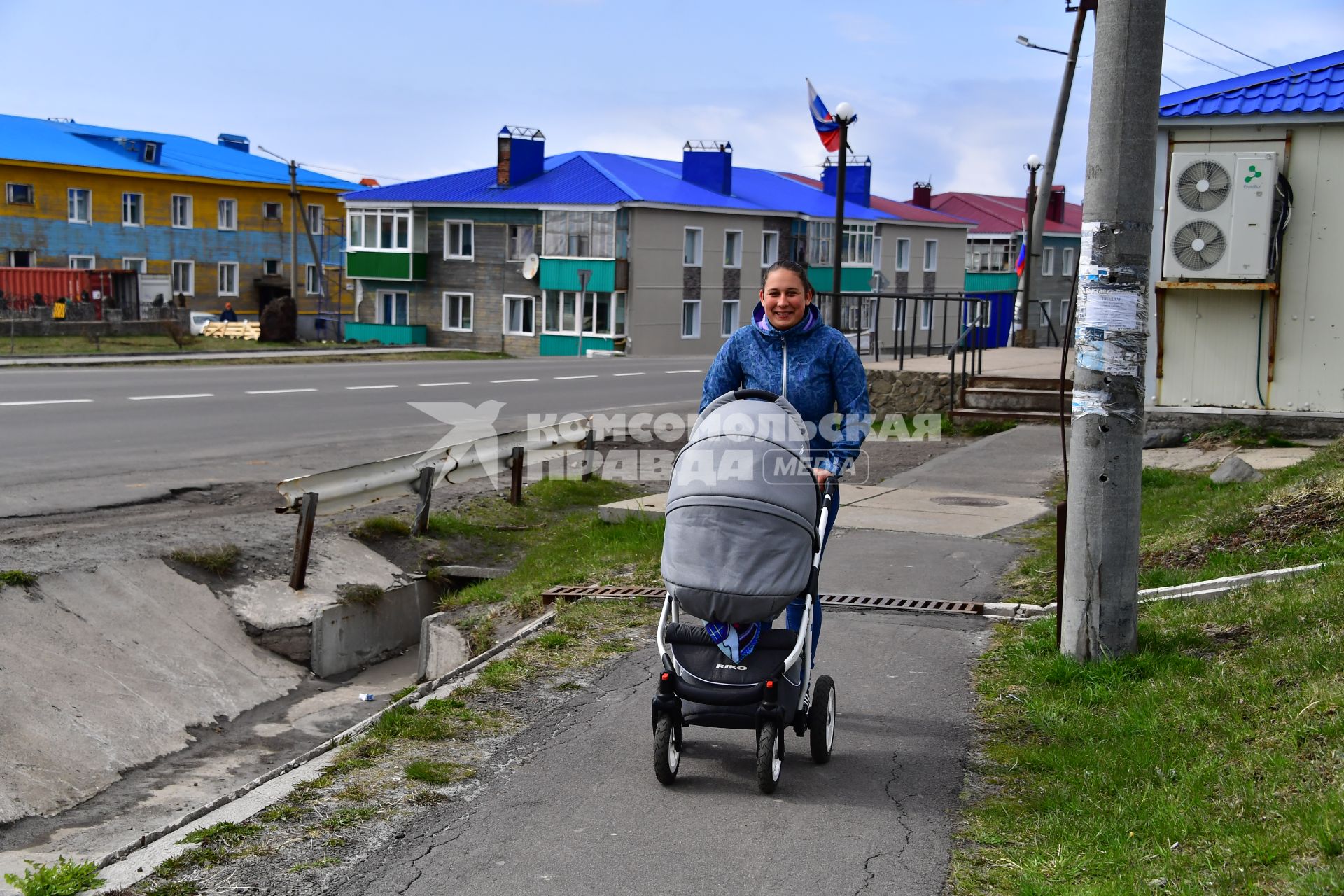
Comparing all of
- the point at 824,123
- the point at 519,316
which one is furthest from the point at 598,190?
the point at 824,123

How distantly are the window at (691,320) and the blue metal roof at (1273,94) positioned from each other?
44423 mm

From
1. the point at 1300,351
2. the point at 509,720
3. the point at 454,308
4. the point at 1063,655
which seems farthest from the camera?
the point at 454,308

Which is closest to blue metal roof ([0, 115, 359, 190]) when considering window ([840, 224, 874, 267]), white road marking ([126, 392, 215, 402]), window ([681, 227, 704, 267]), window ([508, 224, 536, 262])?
window ([508, 224, 536, 262])

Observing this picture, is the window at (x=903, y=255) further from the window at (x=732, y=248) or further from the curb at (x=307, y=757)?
the curb at (x=307, y=757)

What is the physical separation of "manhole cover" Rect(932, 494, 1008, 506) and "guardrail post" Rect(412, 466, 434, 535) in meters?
4.41

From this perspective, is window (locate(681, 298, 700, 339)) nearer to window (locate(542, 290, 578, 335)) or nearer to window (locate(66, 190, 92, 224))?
window (locate(542, 290, 578, 335))

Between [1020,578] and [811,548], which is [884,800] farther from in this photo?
[1020,578]

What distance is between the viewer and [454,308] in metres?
58.1

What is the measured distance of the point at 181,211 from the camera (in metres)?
64.2

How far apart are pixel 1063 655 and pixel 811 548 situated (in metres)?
1.85

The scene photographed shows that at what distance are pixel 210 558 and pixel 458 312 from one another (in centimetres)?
5013

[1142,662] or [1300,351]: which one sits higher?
[1300,351]

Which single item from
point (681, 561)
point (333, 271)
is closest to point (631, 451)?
point (681, 561)

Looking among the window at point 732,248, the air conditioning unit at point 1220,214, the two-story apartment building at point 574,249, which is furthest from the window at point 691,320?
the air conditioning unit at point 1220,214
